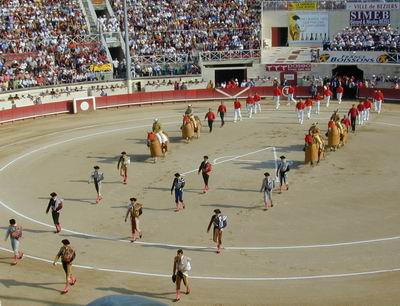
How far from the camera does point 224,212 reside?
25.6 m

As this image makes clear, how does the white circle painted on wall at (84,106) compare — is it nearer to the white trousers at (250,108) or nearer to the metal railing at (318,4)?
the white trousers at (250,108)

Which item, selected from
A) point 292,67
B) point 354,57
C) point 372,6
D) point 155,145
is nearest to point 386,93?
point 354,57

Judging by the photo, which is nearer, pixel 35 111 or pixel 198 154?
pixel 198 154

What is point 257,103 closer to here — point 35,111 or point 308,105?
point 308,105

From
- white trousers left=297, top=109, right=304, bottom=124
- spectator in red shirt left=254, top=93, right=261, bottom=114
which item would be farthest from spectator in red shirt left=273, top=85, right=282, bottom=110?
white trousers left=297, top=109, right=304, bottom=124

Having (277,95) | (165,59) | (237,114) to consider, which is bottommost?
(237,114)

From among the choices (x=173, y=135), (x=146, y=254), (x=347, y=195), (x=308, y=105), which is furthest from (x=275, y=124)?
(x=146, y=254)

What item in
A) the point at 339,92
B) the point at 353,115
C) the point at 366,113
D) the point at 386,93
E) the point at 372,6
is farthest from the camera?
the point at 372,6

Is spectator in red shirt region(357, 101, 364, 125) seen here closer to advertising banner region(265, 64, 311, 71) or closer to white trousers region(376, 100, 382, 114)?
white trousers region(376, 100, 382, 114)

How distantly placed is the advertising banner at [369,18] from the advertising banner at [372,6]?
29cm

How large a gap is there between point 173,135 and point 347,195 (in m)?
13.6

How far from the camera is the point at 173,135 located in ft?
127

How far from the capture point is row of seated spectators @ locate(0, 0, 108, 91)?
5066 cm

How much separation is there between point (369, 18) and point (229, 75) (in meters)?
11.2
